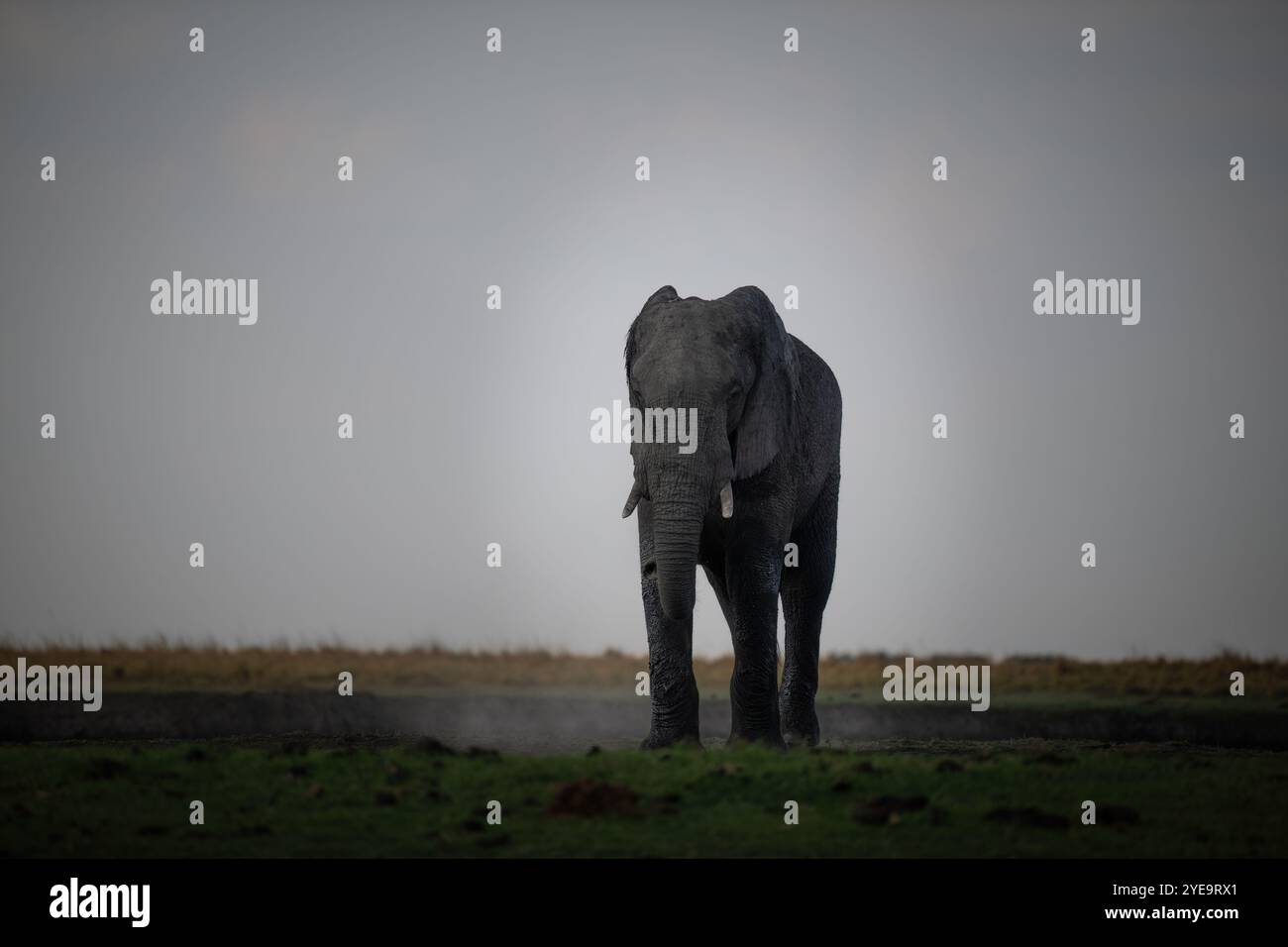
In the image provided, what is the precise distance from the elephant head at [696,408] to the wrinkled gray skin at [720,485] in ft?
0.06

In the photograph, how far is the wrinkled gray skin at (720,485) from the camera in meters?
22.7

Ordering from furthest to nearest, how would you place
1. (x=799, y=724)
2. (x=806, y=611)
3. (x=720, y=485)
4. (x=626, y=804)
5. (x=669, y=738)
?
(x=806, y=611)
(x=799, y=724)
(x=669, y=738)
(x=720, y=485)
(x=626, y=804)

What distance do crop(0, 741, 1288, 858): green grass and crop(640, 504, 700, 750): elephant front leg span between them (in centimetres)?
238

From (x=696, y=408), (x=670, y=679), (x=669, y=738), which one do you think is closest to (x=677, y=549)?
(x=696, y=408)

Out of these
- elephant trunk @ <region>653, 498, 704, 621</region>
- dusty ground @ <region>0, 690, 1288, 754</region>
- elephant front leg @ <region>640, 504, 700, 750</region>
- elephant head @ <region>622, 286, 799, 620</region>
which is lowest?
dusty ground @ <region>0, 690, 1288, 754</region>

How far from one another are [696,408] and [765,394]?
1967 mm

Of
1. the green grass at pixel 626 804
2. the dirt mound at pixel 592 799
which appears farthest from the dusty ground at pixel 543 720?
the dirt mound at pixel 592 799

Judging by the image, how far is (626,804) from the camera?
1784 cm

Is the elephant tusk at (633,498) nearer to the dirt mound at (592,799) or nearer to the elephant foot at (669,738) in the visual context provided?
the elephant foot at (669,738)

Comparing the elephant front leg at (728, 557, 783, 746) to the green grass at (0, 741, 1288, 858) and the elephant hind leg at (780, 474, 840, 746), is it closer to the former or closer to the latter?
the green grass at (0, 741, 1288, 858)

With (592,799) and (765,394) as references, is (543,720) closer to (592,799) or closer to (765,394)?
(765,394)

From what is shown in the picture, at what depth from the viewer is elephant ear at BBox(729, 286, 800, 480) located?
23891 mm

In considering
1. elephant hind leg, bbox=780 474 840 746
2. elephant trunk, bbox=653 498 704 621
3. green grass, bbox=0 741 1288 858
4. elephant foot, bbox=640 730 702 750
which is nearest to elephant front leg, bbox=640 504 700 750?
elephant foot, bbox=640 730 702 750

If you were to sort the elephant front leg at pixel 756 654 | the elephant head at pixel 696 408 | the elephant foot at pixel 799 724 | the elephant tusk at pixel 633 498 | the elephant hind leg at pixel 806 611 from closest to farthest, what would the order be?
1. the elephant head at pixel 696 408
2. the elephant tusk at pixel 633 498
3. the elephant front leg at pixel 756 654
4. the elephant foot at pixel 799 724
5. the elephant hind leg at pixel 806 611
